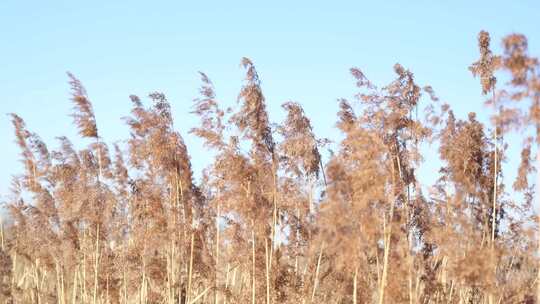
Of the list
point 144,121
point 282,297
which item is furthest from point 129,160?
point 282,297

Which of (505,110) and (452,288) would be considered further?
(452,288)

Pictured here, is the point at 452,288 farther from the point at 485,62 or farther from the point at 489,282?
the point at 485,62

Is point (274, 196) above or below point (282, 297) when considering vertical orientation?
above

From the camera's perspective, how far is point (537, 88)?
836cm

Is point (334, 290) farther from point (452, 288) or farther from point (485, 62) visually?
point (485, 62)

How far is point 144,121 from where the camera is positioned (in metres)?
12.6

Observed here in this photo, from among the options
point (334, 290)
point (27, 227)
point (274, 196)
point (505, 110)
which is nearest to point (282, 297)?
point (334, 290)

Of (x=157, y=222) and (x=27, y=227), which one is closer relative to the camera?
(x=157, y=222)

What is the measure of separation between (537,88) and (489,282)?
2368 mm

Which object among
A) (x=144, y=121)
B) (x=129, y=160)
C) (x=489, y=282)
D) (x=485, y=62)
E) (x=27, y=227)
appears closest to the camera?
(x=489, y=282)

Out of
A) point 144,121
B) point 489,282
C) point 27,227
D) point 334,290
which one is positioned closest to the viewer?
point 489,282

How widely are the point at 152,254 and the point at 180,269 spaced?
1055mm

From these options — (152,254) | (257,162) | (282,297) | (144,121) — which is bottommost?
(282,297)

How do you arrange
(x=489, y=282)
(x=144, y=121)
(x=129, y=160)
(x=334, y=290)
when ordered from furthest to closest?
(x=129, y=160)
(x=144, y=121)
(x=334, y=290)
(x=489, y=282)
